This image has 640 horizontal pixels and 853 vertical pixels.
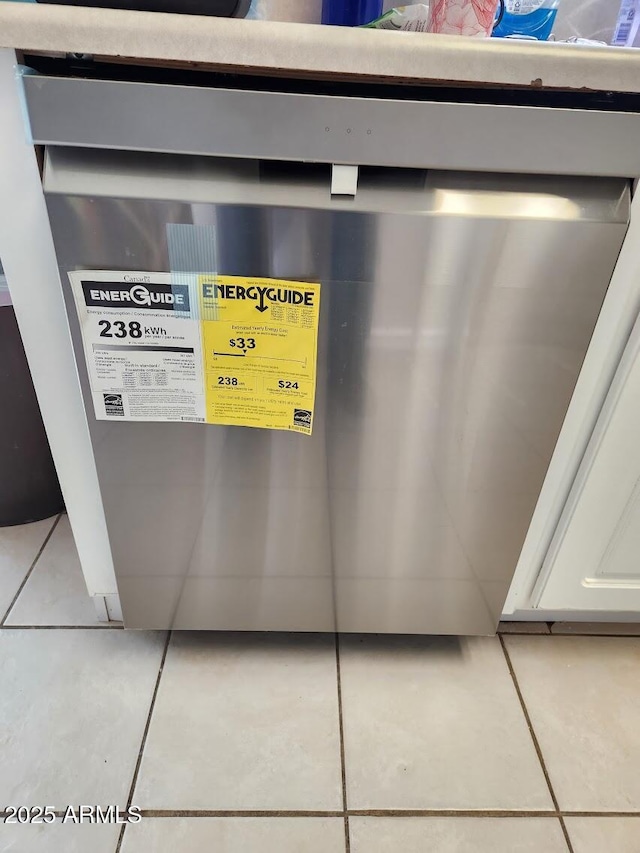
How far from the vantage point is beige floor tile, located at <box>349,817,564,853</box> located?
798 mm

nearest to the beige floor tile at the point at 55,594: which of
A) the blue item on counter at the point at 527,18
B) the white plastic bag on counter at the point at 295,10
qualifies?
the white plastic bag on counter at the point at 295,10

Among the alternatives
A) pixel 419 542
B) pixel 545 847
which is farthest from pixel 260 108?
pixel 545 847

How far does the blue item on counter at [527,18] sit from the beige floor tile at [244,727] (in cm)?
108

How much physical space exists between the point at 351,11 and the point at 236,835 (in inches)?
48.5

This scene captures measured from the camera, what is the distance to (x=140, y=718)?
934 mm

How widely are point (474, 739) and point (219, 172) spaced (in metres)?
0.94

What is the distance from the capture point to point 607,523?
0.88m

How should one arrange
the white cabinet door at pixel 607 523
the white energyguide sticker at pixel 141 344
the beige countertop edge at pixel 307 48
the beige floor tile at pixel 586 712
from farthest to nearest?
the beige floor tile at pixel 586 712 < the white cabinet door at pixel 607 523 < the white energyguide sticker at pixel 141 344 < the beige countertop edge at pixel 307 48

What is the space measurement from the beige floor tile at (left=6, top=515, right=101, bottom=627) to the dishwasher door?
0.63 ft

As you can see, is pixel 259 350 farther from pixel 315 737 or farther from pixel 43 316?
pixel 315 737

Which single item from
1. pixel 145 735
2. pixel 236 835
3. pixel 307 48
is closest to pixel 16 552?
pixel 145 735

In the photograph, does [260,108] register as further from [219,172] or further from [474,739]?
[474,739]

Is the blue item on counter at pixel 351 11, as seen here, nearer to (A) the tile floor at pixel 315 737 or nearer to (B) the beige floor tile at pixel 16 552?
(A) the tile floor at pixel 315 737

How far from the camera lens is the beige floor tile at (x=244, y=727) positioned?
85 centimetres
